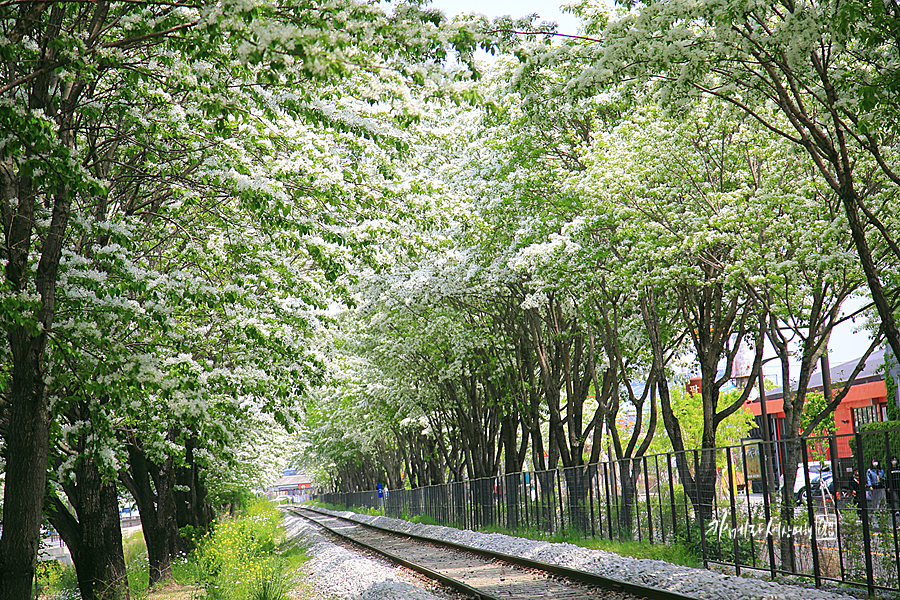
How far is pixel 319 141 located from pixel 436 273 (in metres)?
11.4

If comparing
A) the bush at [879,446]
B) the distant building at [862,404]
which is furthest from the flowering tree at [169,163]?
the distant building at [862,404]

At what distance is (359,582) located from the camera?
51.8 ft

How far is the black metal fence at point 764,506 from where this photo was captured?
9.74 metres

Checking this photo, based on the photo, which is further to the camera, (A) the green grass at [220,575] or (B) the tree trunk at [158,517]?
(B) the tree trunk at [158,517]

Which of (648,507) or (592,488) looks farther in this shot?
(592,488)

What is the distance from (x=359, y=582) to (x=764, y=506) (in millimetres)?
8183

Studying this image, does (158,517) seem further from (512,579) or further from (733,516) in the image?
(733,516)

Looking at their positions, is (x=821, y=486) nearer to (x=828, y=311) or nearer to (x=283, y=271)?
(x=828, y=311)

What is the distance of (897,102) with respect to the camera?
862 centimetres

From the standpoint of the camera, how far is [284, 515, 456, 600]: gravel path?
13367 mm

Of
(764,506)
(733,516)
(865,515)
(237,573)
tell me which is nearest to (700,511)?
(733,516)

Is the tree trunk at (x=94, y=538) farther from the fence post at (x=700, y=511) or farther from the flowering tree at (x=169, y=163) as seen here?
the fence post at (x=700, y=511)

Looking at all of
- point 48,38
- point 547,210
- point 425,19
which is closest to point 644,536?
point 547,210

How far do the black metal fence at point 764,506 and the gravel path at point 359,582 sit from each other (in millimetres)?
4990
